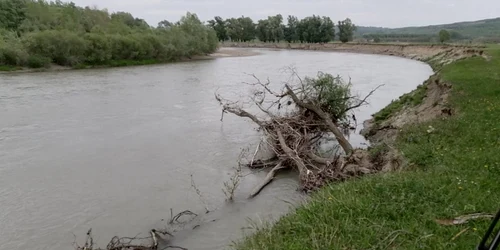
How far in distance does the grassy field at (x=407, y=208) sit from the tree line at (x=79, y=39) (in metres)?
52.2

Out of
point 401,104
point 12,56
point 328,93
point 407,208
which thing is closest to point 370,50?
point 12,56

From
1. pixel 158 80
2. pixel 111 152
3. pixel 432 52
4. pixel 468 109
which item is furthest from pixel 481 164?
pixel 432 52

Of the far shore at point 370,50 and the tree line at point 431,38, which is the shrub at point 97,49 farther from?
the tree line at point 431,38

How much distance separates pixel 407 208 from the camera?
634 centimetres

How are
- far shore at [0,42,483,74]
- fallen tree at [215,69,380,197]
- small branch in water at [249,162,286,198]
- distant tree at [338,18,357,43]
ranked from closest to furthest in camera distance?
fallen tree at [215,69,380,197]
small branch in water at [249,162,286,198]
far shore at [0,42,483,74]
distant tree at [338,18,357,43]

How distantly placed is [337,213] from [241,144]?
1106 centimetres

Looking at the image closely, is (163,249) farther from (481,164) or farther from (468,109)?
(468,109)

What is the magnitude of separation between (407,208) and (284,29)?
13973cm

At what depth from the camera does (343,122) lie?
1861cm

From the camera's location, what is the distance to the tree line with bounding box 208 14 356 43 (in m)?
129

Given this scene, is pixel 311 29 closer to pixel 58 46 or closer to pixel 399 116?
pixel 58 46

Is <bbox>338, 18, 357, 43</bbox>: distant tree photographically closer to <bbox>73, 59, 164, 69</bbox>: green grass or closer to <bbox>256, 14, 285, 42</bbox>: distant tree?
<bbox>256, 14, 285, 42</bbox>: distant tree

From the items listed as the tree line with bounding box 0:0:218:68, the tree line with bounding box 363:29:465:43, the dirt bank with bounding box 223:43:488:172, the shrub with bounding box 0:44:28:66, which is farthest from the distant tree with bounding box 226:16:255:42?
the dirt bank with bounding box 223:43:488:172

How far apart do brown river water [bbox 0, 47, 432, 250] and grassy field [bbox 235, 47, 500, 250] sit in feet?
7.09
